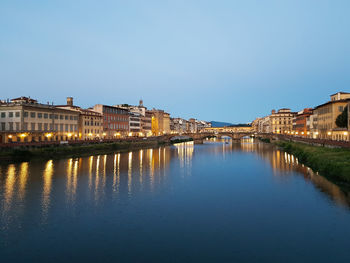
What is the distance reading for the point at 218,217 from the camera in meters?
19.2

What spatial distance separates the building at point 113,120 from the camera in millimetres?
84812

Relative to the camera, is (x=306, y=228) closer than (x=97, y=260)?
No

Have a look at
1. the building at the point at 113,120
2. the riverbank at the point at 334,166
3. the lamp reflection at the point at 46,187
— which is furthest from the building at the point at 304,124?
the lamp reflection at the point at 46,187

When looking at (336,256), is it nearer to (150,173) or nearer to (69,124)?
(150,173)

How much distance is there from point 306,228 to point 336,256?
361 cm

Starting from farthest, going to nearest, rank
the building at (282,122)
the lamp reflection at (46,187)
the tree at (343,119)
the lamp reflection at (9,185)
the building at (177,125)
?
the building at (177,125)
the building at (282,122)
the tree at (343,119)
the lamp reflection at (9,185)
the lamp reflection at (46,187)

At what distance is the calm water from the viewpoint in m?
14.0

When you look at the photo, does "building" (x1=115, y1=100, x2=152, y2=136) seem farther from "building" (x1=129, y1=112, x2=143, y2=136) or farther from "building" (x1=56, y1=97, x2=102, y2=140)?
"building" (x1=56, y1=97, x2=102, y2=140)

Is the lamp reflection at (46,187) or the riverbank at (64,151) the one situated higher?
the riverbank at (64,151)

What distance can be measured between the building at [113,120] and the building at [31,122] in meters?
18.1

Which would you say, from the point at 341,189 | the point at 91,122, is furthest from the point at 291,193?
the point at 91,122

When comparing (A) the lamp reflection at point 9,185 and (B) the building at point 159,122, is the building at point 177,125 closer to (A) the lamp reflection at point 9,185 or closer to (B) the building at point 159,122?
(B) the building at point 159,122

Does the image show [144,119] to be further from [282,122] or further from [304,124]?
[282,122]

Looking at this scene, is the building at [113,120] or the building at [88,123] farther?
the building at [113,120]
